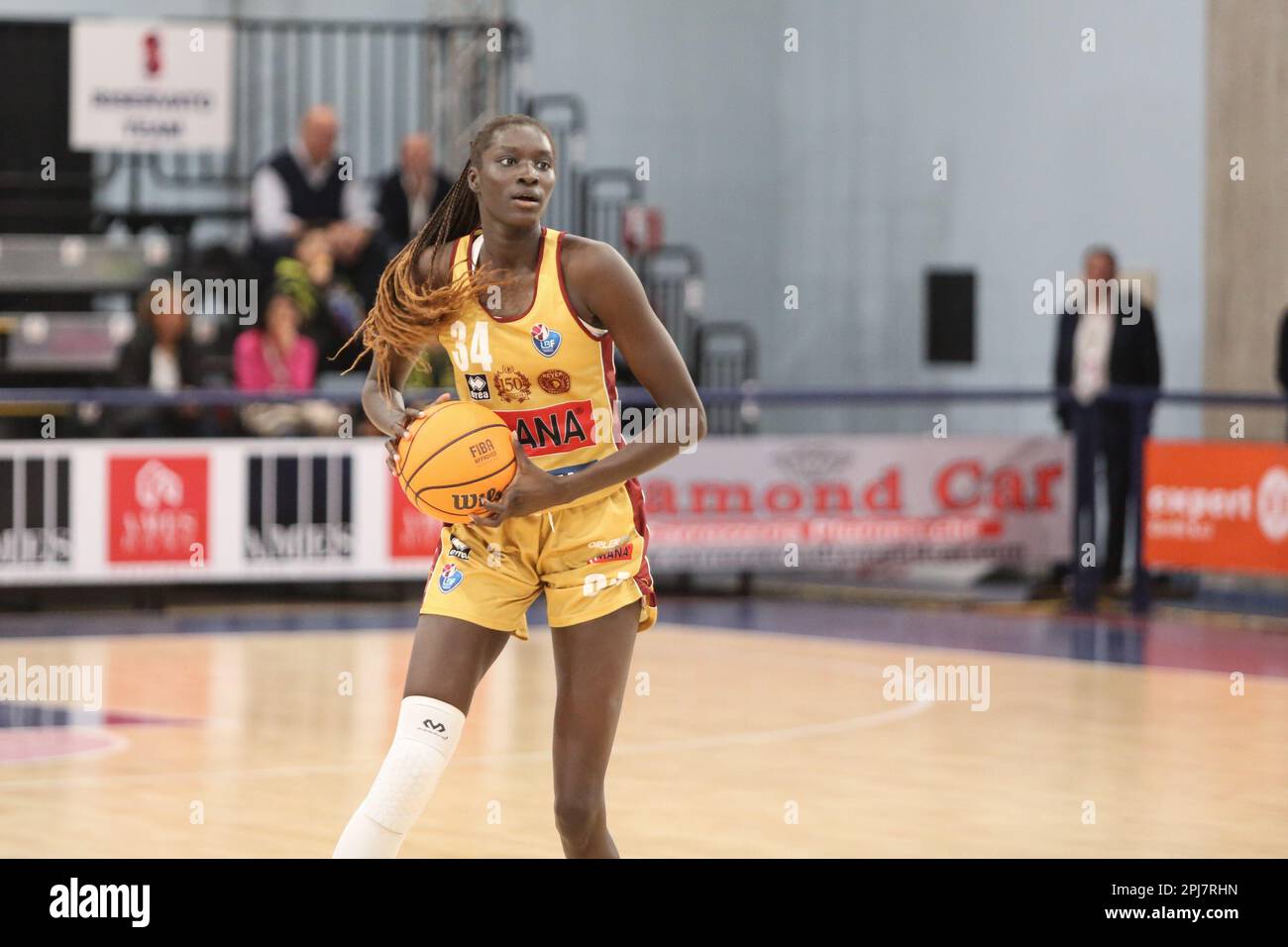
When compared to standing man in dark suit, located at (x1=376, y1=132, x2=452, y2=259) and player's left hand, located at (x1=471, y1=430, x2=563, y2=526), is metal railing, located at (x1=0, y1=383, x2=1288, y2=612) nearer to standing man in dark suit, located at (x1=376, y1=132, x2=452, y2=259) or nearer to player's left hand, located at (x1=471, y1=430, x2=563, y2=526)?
standing man in dark suit, located at (x1=376, y1=132, x2=452, y2=259)

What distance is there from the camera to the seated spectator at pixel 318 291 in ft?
52.6

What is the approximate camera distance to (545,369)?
209 inches

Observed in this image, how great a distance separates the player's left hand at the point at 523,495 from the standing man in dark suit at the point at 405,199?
37.3 feet

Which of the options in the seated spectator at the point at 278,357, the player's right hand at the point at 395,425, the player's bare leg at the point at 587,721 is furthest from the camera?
the seated spectator at the point at 278,357

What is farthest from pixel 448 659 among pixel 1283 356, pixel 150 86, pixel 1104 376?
pixel 150 86

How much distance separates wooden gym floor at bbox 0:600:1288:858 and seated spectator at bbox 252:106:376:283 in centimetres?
362

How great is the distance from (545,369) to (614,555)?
476 millimetres

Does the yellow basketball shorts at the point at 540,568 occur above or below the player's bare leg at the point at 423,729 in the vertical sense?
above

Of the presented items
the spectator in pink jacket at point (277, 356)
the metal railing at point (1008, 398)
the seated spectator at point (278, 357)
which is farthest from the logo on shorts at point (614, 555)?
the spectator in pink jacket at point (277, 356)

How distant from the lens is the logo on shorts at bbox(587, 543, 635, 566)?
5.37 meters

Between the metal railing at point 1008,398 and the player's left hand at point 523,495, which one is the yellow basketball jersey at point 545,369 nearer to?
the player's left hand at point 523,495
